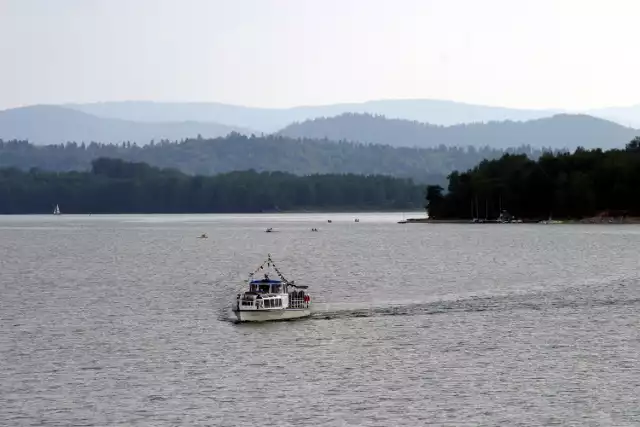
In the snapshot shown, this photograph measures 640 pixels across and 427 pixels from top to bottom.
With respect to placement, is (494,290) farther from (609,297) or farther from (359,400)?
(359,400)

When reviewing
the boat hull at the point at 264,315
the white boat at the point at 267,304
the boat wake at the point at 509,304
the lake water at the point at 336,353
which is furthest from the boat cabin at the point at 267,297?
the boat wake at the point at 509,304

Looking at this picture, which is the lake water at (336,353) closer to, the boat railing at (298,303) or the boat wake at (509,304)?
the boat wake at (509,304)

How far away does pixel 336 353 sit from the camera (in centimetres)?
6391

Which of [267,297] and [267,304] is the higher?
[267,297]

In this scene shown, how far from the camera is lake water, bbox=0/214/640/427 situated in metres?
49.1

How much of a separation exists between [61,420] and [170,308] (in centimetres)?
4250

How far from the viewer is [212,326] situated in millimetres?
76938

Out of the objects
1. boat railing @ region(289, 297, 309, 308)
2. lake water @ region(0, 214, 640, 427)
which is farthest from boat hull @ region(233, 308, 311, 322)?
lake water @ region(0, 214, 640, 427)

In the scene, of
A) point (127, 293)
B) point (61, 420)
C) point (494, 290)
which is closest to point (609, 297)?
point (494, 290)

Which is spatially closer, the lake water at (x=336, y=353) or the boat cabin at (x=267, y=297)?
the lake water at (x=336, y=353)

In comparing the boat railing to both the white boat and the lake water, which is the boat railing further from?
the lake water

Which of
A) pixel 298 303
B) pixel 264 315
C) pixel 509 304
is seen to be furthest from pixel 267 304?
pixel 509 304

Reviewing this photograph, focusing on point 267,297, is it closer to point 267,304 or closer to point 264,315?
point 267,304

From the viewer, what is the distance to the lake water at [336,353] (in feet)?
161
